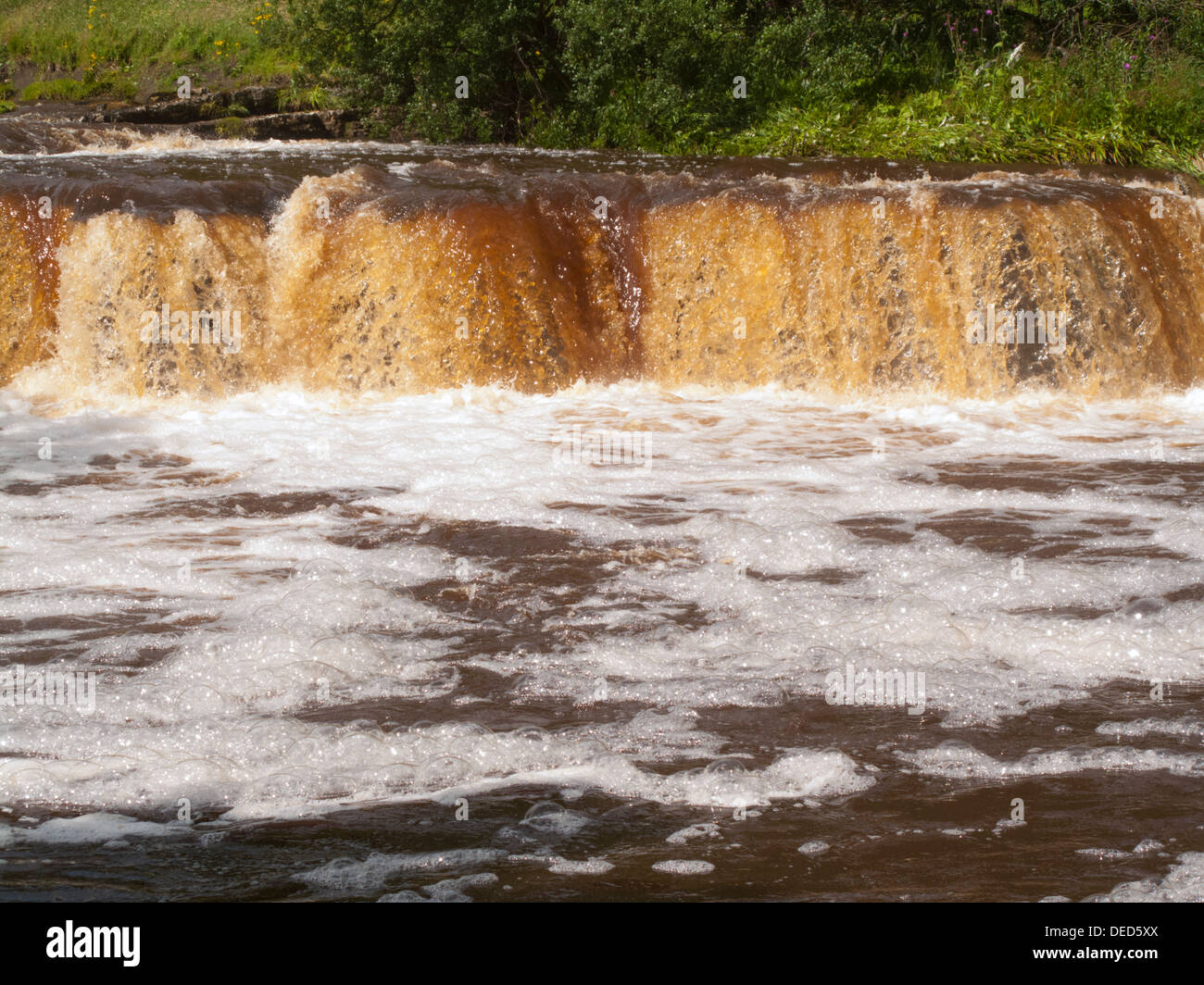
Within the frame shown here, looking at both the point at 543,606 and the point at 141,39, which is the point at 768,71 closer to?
the point at 543,606

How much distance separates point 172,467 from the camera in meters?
7.58

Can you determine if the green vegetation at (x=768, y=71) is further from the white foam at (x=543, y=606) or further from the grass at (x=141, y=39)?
the white foam at (x=543, y=606)

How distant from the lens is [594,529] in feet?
20.7

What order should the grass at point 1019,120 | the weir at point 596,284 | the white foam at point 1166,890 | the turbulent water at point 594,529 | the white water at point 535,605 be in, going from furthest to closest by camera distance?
the grass at point 1019,120
the weir at point 596,284
the white water at point 535,605
the turbulent water at point 594,529
the white foam at point 1166,890

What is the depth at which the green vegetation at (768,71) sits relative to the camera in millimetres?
13461

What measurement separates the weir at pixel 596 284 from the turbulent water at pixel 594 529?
1.4 inches

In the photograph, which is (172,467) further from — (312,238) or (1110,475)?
(1110,475)

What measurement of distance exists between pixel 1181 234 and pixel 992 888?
8.27m

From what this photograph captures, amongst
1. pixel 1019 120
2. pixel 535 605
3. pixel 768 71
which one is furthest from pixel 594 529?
pixel 768 71

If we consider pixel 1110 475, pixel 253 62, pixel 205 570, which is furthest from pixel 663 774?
pixel 253 62

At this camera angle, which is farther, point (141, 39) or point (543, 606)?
point (141, 39)

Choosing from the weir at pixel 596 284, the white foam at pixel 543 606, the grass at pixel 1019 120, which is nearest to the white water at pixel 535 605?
the white foam at pixel 543 606

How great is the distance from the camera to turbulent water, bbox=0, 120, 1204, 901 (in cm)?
337

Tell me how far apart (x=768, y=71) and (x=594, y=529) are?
10.4 metres
